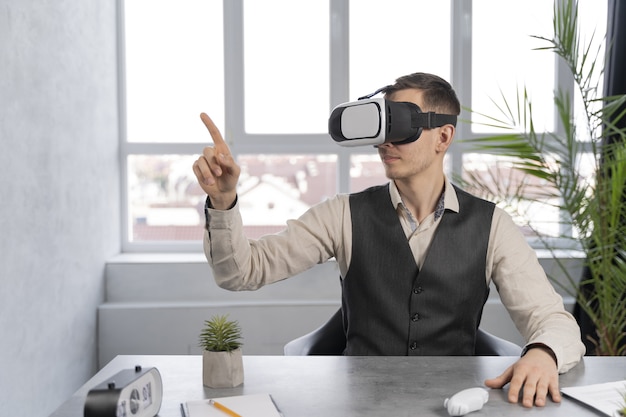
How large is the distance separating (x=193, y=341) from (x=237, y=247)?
2.03 meters

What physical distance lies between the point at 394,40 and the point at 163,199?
1.60m

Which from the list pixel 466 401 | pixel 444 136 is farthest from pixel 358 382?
pixel 444 136

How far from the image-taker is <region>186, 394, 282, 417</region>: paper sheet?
1.26 meters

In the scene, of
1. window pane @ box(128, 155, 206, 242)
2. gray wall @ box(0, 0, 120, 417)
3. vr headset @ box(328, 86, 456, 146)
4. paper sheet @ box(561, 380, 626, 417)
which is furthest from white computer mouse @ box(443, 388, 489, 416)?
window pane @ box(128, 155, 206, 242)

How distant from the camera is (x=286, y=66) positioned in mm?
4066

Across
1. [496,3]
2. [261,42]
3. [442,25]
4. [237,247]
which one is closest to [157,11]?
[261,42]

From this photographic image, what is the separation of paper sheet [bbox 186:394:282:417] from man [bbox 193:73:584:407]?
53 centimetres

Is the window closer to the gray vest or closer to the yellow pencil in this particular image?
the gray vest

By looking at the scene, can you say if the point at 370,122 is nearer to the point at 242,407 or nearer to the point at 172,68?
the point at 242,407

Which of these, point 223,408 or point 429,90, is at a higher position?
point 429,90

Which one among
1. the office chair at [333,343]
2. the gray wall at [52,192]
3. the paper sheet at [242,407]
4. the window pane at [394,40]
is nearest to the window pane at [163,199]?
the gray wall at [52,192]

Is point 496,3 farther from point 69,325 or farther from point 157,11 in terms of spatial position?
point 69,325

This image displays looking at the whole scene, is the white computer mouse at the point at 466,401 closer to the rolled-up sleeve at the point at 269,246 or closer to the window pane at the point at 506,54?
the rolled-up sleeve at the point at 269,246

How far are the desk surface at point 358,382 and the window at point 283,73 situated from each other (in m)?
2.53
